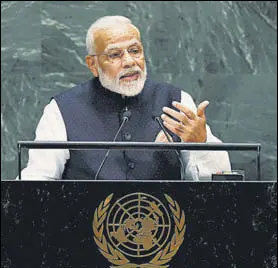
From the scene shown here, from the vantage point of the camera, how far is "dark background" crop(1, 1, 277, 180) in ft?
25.1

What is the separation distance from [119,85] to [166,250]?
158cm

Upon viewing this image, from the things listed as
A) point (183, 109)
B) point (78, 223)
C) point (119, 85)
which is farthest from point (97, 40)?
point (78, 223)

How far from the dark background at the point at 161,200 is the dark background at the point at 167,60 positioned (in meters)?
3.80

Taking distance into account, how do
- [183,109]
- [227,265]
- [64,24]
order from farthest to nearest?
1. [64,24]
2. [183,109]
3. [227,265]

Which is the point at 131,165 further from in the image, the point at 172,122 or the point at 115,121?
the point at 172,122

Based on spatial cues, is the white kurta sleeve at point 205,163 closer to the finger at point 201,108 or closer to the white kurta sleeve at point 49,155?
the finger at point 201,108

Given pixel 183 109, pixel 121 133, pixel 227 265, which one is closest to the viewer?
pixel 227 265

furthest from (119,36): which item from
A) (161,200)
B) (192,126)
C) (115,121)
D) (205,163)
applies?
(161,200)

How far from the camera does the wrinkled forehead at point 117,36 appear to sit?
5.19 metres

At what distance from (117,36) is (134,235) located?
1.61m

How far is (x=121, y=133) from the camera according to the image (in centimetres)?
519

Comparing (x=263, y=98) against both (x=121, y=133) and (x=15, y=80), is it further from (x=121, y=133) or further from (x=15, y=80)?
(x=121, y=133)

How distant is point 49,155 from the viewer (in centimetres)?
511

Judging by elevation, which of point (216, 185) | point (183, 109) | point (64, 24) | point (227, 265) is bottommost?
point (227, 265)
